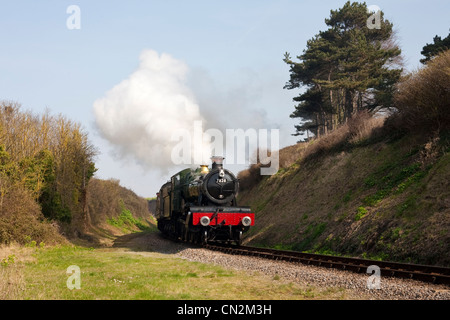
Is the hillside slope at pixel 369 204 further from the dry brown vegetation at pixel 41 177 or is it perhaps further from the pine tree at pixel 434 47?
the dry brown vegetation at pixel 41 177

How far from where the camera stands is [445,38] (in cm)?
2792

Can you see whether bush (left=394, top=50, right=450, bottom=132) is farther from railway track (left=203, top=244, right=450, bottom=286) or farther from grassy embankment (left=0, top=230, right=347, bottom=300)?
grassy embankment (left=0, top=230, right=347, bottom=300)

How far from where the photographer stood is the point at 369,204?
62.8 ft

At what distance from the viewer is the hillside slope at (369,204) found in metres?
14.7

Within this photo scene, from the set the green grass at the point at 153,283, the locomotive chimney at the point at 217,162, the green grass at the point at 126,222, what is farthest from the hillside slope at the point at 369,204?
the green grass at the point at 126,222

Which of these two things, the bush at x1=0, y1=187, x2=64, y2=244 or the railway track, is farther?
the bush at x1=0, y1=187, x2=64, y2=244

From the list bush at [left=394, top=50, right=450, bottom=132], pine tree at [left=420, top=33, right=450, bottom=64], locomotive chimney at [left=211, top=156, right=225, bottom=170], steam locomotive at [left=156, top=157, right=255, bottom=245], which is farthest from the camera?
pine tree at [left=420, top=33, right=450, bottom=64]

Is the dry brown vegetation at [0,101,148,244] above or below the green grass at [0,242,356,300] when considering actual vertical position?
above

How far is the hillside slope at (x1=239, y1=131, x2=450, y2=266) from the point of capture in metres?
14.7

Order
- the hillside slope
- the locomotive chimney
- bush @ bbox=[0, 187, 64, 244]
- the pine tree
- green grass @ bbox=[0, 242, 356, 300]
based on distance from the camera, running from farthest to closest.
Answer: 1. the pine tree
2. the locomotive chimney
3. bush @ bbox=[0, 187, 64, 244]
4. the hillside slope
5. green grass @ bbox=[0, 242, 356, 300]

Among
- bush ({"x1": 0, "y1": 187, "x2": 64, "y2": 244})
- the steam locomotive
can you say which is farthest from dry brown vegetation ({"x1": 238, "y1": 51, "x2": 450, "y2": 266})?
bush ({"x1": 0, "y1": 187, "x2": 64, "y2": 244})

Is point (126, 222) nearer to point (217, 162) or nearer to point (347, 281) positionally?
point (217, 162)
